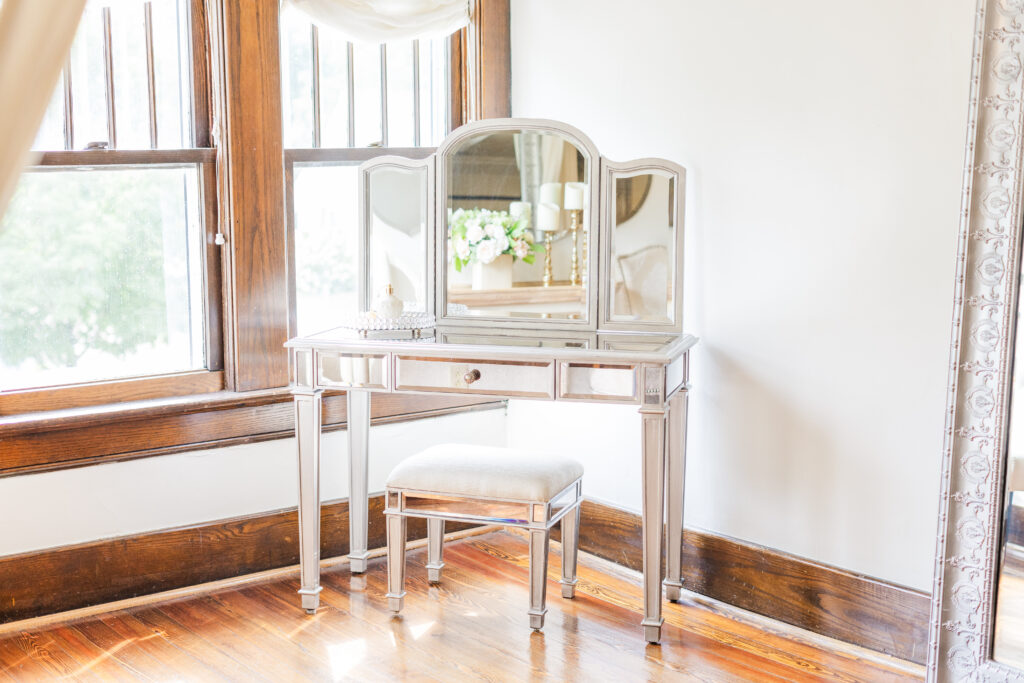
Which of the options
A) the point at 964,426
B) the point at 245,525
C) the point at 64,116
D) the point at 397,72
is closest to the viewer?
the point at 964,426

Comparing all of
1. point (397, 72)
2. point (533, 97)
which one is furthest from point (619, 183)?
point (397, 72)

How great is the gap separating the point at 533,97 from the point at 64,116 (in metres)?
1.55

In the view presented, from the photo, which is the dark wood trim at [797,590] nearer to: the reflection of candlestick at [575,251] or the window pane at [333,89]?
the reflection of candlestick at [575,251]

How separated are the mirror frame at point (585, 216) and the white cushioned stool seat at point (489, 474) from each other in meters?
0.43

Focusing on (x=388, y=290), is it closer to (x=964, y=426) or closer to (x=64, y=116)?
(x=64, y=116)

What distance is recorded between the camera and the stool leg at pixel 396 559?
3.00 meters

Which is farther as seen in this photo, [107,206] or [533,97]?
[533,97]

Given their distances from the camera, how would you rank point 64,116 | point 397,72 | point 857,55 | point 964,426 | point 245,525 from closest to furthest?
point 964,426 < point 857,55 < point 64,116 < point 245,525 < point 397,72

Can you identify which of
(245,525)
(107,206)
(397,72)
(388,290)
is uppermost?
(397,72)

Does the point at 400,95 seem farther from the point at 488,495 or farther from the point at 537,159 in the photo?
the point at 488,495

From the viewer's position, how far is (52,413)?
3037 millimetres

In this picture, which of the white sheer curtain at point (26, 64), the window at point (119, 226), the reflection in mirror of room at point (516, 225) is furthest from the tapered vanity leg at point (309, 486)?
the white sheer curtain at point (26, 64)

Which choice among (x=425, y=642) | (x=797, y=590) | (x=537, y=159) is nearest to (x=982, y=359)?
(x=797, y=590)

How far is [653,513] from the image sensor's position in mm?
2838
